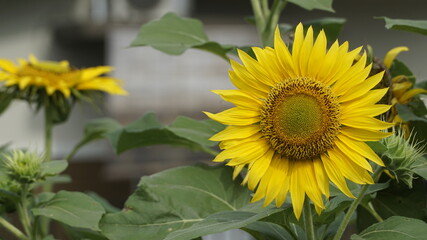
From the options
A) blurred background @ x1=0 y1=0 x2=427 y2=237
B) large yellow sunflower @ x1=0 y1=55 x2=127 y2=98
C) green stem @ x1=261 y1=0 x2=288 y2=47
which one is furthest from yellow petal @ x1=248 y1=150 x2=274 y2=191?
blurred background @ x1=0 y1=0 x2=427 y2=237

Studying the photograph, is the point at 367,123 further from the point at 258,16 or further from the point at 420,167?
the point at 258,16

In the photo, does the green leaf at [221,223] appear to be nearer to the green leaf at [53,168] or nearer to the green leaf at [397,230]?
the green leaf at [397,230]

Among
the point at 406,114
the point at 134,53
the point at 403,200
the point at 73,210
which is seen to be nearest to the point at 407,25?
the point at 406,114

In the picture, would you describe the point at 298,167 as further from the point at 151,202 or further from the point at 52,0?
the point at 52,0

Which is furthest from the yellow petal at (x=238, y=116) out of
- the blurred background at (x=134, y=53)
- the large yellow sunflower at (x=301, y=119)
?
the blurred background at (x=134, y=53)

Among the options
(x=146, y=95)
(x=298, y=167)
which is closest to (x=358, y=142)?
(x=298, y=167)

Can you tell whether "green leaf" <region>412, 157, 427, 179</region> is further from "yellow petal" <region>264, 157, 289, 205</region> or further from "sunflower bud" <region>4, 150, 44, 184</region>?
"sunflower bud" <region>4, 150, 44, 184</region>
